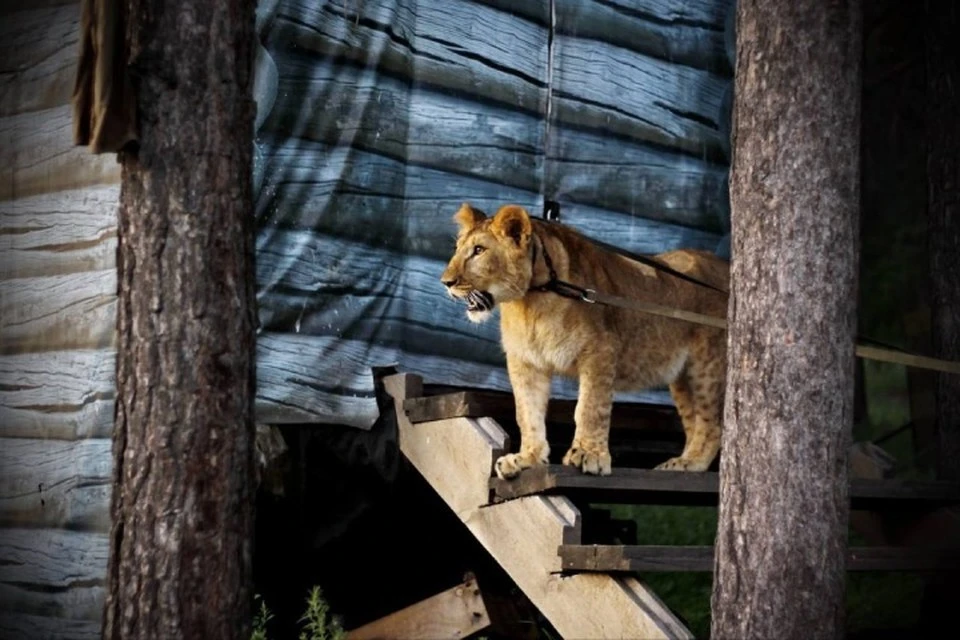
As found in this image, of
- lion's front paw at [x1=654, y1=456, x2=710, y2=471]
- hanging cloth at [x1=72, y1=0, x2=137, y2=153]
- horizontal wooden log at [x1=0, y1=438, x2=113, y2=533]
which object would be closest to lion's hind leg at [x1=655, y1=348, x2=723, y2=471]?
lion's front paw at [x1=654, y1=456, x2=710, y2=471]

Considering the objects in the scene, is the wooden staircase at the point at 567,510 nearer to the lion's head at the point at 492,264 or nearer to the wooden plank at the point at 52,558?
the lion's head at the point at 492,264

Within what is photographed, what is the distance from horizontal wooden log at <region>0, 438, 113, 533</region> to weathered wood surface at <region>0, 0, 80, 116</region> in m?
1.55

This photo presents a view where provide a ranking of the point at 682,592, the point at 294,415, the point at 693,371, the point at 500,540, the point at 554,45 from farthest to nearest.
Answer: the point at 682,592
the point at 554,45
the point at 693,371
the point at 294,415
the point at 500,540

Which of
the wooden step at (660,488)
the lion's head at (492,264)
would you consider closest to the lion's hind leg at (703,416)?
the wooden step at (660,488)

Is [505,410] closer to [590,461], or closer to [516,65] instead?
[590,461]

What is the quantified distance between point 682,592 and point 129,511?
17.6 feet

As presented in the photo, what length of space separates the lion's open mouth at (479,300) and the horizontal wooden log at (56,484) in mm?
1649

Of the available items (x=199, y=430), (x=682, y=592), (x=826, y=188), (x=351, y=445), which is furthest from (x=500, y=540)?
(x=682, y=592)

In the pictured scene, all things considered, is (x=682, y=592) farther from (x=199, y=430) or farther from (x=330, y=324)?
(x=199, y=430)

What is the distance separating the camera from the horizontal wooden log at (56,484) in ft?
21.7

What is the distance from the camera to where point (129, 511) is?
5262 mm

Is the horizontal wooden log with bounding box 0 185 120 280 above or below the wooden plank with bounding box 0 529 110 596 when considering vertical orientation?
above

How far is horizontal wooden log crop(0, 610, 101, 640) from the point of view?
662cm

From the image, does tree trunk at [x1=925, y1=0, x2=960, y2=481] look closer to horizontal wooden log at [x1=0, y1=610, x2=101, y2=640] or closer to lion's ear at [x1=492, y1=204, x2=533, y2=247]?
lion's ear at [x1=492, y1=204, x2=533, y2=247]
